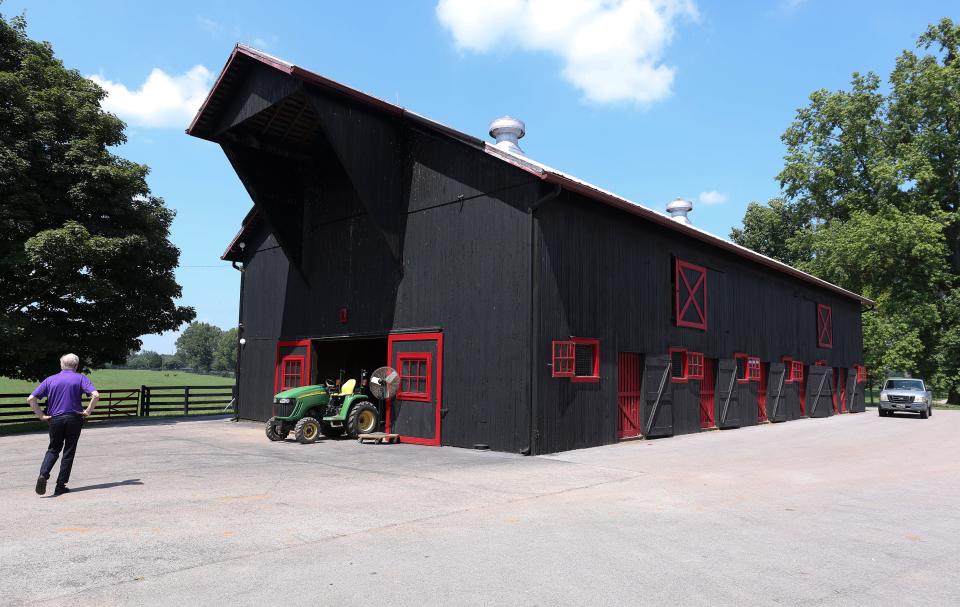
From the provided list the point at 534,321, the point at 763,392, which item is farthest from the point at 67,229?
the point at 763,392

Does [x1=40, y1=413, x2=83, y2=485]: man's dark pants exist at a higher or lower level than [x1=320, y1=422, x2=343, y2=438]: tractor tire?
higher

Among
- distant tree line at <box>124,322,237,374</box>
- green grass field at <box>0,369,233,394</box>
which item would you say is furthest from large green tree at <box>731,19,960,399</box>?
distant tree line at <box>124,322,237,374</box>

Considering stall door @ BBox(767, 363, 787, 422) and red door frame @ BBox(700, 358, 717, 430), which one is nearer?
red door frame @ BBox(700, 358, 717, 430)

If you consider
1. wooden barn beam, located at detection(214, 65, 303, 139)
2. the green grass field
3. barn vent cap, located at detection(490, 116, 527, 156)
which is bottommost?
the green grass field

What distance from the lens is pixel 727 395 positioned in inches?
746

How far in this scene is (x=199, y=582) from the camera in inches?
176

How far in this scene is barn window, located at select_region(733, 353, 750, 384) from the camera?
1989 cm

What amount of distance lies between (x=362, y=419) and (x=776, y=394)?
1546cm

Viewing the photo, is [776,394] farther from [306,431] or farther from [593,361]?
[306,431]

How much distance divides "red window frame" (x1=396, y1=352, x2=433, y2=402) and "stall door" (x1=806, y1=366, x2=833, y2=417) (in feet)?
58.6

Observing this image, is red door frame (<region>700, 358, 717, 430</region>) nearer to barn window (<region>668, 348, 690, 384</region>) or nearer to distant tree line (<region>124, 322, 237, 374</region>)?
barn window (<region>668, 348, 690, 384</region>)

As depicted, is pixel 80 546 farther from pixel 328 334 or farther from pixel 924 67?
pixel 924 67

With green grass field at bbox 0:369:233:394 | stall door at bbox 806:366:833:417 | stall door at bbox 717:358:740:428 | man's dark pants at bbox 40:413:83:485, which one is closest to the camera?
man's dark pants at bbox 40:413:83:485

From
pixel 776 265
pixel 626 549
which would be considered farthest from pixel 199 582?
pixel 776 265
